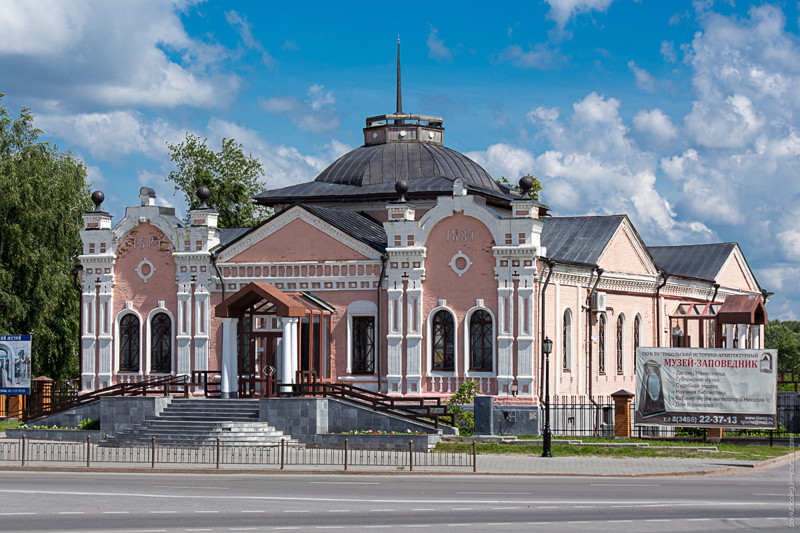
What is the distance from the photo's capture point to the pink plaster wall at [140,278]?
39.5 m

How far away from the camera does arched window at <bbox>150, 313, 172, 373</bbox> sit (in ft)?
129

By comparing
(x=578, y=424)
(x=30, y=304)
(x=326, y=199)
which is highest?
(x=326, y=199)

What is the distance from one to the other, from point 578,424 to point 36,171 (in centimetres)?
2628

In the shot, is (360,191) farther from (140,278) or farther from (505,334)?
(505,334)

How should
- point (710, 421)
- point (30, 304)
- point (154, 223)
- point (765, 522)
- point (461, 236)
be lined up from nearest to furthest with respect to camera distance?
point (765, 522), point (710, 421), point (461, 236), point (154, 223), point (30, 304)

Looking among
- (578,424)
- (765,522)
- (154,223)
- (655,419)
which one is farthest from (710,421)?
(154,223)

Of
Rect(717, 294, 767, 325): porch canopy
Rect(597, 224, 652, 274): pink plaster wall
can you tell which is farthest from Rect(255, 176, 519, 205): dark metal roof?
Rect(717, 294, 767, 325): porch canopy

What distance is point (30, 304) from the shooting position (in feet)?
164

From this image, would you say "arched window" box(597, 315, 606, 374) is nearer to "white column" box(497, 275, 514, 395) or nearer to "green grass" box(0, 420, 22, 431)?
"white column" box(497, 275, 514, 395)

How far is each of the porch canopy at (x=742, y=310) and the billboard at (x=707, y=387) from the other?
30.3ft

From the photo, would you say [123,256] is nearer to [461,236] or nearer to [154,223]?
[154,223]

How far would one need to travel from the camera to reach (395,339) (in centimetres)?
3619

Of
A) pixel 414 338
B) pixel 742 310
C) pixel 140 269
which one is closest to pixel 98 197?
pixel 140 269

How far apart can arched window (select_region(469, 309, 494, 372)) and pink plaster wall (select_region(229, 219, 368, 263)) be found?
160 inches
